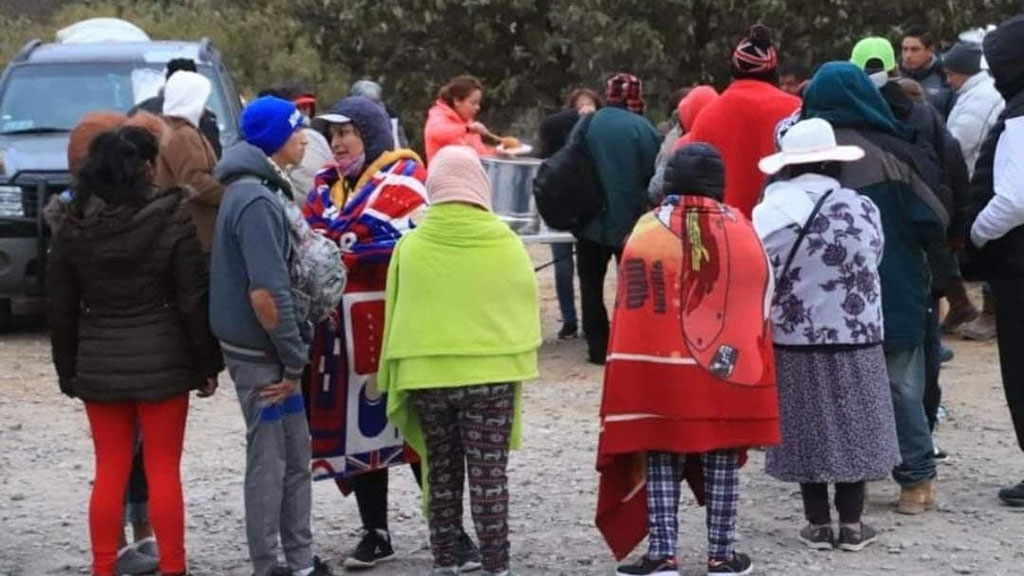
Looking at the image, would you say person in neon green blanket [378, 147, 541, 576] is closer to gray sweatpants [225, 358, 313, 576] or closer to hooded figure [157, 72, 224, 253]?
gray sweatpants [225, 358, 313, 576]

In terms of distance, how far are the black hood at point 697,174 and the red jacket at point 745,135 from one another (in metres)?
2.17

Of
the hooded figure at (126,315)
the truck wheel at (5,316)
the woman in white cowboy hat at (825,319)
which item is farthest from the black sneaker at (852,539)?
the truck wheel at (5,316)

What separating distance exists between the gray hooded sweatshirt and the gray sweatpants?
97 mm

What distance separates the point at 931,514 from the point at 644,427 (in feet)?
6.35

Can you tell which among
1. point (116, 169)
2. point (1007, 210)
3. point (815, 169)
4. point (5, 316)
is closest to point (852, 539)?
point (815, 169)

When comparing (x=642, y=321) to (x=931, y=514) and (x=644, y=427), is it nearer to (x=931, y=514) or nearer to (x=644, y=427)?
(x=644, y=427)

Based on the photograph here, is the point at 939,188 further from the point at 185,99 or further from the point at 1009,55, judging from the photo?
the point at 185,99

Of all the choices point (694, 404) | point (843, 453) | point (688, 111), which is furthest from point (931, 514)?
point (688, 111)

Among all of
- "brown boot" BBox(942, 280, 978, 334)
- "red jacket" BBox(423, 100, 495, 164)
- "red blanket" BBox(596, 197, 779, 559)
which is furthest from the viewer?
"brown boot" BBox(942, 280, 978, 334)

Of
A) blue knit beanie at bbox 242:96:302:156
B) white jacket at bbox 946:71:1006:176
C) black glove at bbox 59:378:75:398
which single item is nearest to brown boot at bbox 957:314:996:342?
white jacket at bbox 946:71:1006:176

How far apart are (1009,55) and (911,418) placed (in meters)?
1.63

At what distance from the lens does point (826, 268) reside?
733cm

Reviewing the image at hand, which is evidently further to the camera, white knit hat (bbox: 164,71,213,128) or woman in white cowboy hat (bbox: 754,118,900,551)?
white knit hat (bbox: 164,71,213,128)

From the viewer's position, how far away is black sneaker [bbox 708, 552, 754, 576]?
23.1 feet
